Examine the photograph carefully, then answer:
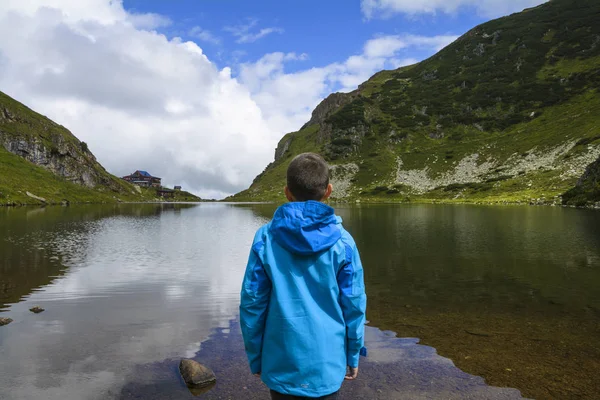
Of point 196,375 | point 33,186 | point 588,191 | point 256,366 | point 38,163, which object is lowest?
point 196,375

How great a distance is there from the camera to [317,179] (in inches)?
185

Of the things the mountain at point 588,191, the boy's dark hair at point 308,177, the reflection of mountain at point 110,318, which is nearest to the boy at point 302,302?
the boy's dark hair at point 308,177

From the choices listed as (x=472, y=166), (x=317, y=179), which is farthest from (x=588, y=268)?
(x=472, y=166)

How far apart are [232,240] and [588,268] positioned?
3349 centimetres

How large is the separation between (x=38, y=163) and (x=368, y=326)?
208 m

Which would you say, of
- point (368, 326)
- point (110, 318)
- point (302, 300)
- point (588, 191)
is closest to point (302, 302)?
point (302, 300)

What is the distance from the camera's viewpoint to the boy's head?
15.3ft

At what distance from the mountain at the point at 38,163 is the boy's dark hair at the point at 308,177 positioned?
149 meters

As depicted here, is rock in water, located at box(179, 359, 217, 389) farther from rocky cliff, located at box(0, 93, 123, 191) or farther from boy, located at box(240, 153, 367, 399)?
rocky cliff, located at box(0, 93, 123, 191)

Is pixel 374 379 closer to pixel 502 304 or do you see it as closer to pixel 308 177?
pixel 308 177

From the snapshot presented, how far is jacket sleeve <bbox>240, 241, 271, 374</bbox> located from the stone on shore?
263 inches

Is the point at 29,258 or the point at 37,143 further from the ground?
the point at 37,143

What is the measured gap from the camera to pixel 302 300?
4.26 metres

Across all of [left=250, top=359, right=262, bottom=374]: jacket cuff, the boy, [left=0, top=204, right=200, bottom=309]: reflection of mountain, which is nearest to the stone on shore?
[left=250, top=359, right=262, bottom=374]: jacket cuff
